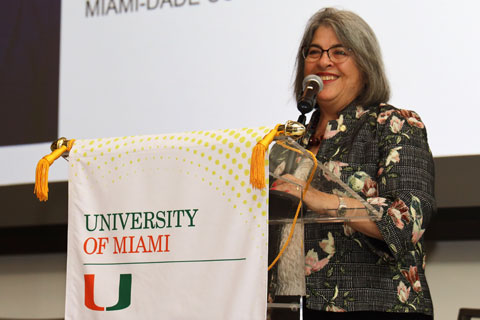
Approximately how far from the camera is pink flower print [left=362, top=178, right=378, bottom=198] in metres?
1.75

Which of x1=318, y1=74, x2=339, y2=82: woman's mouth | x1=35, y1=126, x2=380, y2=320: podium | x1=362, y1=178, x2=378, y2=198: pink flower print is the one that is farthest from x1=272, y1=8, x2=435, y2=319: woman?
x1=35, y1=126, x2=380, y2=320: podium

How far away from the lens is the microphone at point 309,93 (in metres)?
1.77

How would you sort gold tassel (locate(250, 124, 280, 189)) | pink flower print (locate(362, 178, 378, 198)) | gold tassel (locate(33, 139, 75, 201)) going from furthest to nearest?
pink flower print (locate(362, 178, 378, 198)) → gold tassel (locate(33, 139, 75, 201)) → gold tassel (locate(250, 124, 280, 189))

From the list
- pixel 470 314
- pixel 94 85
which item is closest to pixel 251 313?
pixel 470 314

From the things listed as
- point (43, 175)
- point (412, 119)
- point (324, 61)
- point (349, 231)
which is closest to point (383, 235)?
point (349, 231)

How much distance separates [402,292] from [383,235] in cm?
19

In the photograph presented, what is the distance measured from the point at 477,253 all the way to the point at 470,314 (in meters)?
0.46

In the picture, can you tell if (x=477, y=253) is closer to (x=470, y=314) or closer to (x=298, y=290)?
Result: (x=470, y=314)

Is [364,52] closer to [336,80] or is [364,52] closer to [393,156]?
[336,80]

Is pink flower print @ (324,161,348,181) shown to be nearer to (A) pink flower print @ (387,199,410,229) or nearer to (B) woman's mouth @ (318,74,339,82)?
(A) pink flower print @ (387,199,410,229)

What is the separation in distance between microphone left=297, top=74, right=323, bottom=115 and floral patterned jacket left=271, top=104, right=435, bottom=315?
0.15 m

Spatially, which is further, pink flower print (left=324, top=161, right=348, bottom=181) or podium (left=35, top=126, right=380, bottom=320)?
pink flower print (left=324, top=161, right=348, bottom=181)

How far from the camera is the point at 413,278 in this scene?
5.70 feet

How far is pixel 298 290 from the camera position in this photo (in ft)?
4.68
